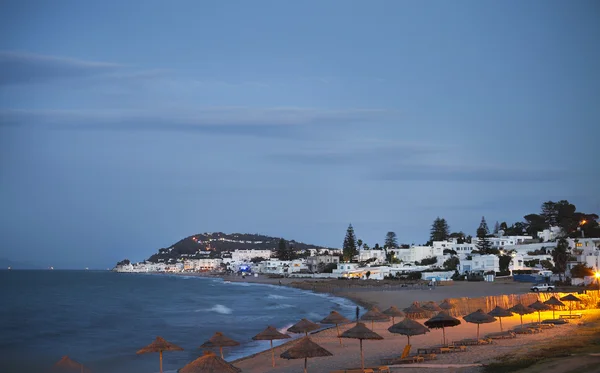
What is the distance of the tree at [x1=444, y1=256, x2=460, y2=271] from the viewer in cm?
8376

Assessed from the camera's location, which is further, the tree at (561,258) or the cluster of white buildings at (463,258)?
the cluster of white buildings at (463,258)

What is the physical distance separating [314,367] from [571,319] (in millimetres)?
16094

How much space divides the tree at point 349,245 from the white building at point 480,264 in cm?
4877

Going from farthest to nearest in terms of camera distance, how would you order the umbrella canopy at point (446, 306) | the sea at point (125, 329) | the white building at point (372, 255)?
the white building at point (372, 255) → the umbrella canopy at point (446, 306) → the sea at point (125, 329)

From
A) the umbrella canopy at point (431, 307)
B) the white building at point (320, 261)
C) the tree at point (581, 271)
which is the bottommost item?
the umbrella canopy at point (431, 307)

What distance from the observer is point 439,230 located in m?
135

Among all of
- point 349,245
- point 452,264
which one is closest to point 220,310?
point 452,264

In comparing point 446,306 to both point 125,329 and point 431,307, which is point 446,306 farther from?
point 125,329

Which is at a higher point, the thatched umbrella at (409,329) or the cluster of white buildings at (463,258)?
the cluster of white buildings at (463,258)

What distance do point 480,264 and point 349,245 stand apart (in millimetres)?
55052

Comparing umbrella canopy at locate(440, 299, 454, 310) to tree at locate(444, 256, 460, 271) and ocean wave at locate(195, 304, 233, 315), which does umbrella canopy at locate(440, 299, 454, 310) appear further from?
tree at locate(444, 256, 460, 271)

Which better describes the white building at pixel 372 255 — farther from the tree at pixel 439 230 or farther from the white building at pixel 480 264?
the white building at pixel 480 264

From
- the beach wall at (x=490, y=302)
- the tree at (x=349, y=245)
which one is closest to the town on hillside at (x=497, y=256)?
the tree at (x=349, y=245)

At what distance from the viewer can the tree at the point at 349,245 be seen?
5025 inches
